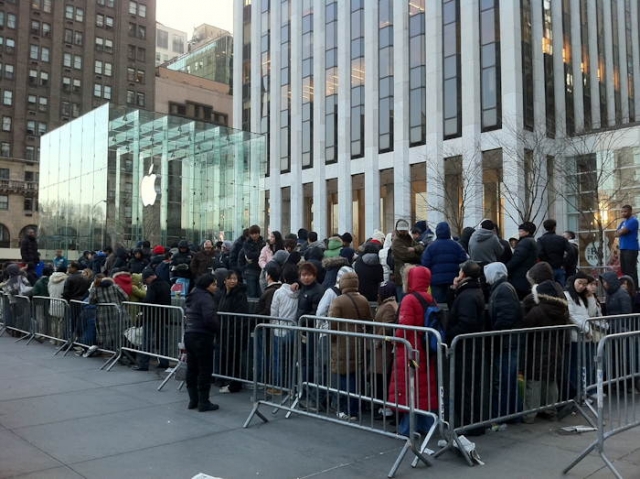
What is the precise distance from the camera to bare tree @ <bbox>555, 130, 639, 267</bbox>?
26.2m

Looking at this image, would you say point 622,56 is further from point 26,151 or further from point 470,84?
point 26,151

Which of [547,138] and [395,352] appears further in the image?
[547,138]

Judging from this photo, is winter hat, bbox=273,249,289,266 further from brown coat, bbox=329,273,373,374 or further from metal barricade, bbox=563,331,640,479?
metal barricade, bbox=563,331,640,479

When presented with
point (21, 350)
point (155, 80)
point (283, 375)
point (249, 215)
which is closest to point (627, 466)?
point (283, 375)

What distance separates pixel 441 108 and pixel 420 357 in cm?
3031

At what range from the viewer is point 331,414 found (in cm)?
706

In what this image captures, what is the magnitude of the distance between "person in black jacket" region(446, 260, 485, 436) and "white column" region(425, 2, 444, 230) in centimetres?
2715

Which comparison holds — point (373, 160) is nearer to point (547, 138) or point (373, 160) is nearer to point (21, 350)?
point (547, 138)

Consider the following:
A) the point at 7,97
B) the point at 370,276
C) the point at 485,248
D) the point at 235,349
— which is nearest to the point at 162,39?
the point at 7,97

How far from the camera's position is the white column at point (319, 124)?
4119 cm

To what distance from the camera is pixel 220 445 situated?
5.91 meters

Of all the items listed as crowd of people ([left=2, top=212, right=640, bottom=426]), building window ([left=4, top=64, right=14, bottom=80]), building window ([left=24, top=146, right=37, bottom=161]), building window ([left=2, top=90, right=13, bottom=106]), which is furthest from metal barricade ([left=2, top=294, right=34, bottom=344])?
building window ([left=4, top=64, right=14, bottom=80])

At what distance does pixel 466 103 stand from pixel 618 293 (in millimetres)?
25509

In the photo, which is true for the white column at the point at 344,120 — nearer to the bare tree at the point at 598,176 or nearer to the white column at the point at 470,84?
the white column at the point at 470,84
